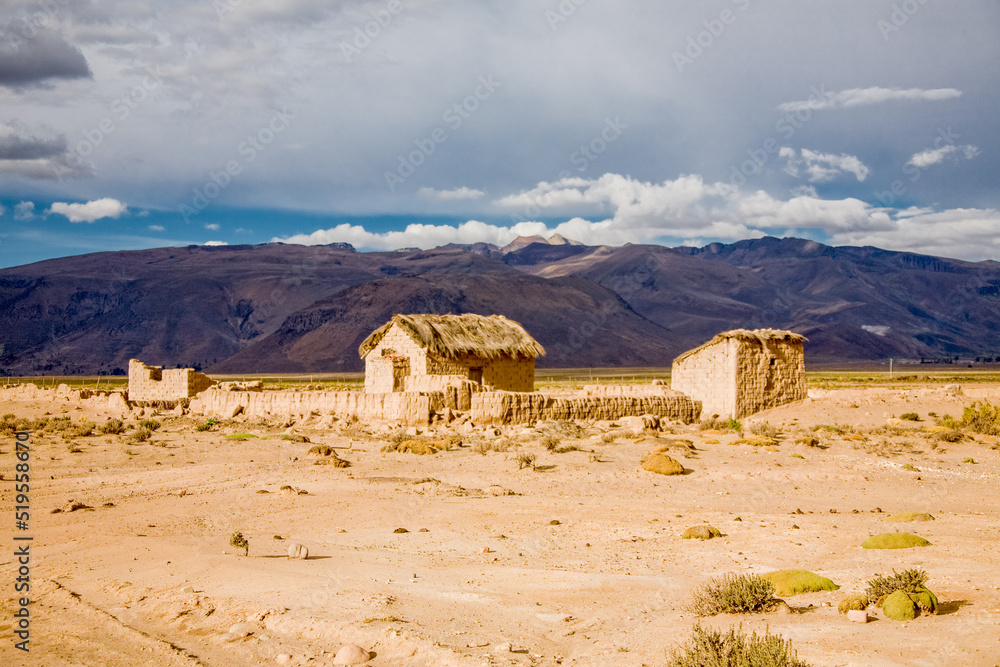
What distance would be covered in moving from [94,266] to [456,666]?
487 ft

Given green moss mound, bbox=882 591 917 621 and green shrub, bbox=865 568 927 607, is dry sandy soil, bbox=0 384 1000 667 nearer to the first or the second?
green moss mound, bbox=882 591 917 621

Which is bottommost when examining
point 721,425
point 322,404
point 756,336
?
point 721,425

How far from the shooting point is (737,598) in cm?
634

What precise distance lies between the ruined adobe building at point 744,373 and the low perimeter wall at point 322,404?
7.50 m

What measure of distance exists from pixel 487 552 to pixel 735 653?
14.4ft

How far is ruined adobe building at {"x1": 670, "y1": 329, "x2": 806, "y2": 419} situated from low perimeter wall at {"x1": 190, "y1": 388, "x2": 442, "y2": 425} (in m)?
7.50

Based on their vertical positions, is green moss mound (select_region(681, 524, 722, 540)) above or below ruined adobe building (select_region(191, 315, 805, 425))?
below

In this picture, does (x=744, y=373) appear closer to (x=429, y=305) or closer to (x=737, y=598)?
(x=737, y=598)

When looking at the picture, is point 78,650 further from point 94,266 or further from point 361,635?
point 94,266

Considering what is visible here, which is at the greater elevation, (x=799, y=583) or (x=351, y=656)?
(x=799, y=583)

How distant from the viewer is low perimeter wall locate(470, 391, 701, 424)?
64.4ft

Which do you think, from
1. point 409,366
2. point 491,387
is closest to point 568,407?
point 491,387

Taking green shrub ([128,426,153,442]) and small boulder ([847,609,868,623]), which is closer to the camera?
small boulder ([847,609,868,623])

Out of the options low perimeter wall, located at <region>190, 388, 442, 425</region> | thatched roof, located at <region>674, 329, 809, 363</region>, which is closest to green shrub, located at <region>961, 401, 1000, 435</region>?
thatched roof, located at <region>674, 329, 809, 363</region>
